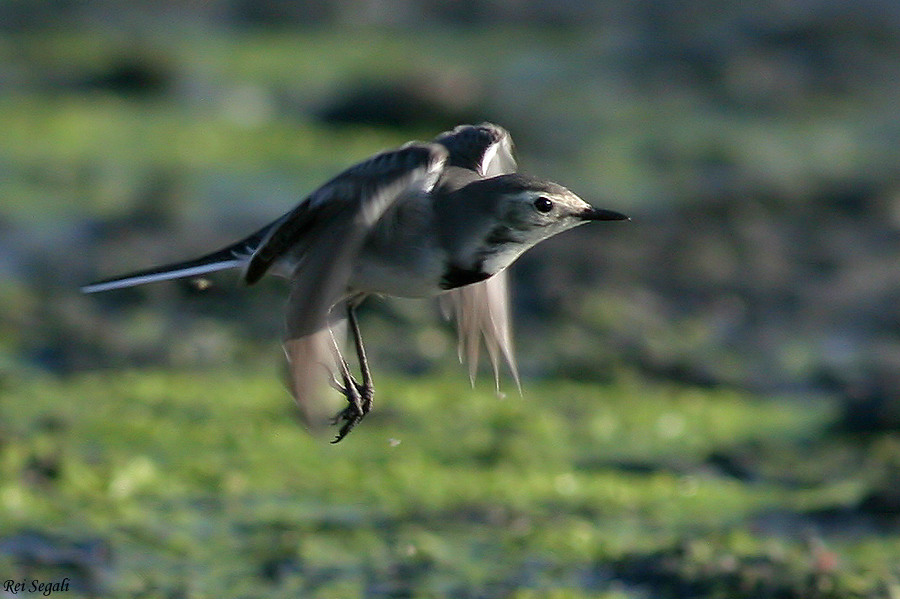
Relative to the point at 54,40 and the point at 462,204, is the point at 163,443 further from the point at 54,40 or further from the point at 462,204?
the point at 54,40

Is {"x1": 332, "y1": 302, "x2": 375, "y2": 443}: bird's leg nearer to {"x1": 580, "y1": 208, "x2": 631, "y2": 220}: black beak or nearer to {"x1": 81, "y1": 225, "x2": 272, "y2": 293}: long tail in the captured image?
{"x1": 81, "y1": 225, "x2": 272, "y2": 293}: long tail

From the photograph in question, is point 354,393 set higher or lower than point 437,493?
higher

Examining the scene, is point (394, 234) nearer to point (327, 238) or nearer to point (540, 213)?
point (327, 238)

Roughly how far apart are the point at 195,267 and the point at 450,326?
433 centimetres

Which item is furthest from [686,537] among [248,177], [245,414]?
[248,177]

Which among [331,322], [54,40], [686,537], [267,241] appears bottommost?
[54,40]

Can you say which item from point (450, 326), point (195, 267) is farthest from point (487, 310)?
point (450, 326)

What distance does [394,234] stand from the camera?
500cm

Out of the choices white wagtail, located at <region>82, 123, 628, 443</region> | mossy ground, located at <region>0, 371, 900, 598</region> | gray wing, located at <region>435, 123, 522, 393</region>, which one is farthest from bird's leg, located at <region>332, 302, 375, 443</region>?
mossy ground, located at <region>0, 371, 900, 598</region>

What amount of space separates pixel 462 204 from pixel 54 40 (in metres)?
11.3

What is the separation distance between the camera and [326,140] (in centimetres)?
1323

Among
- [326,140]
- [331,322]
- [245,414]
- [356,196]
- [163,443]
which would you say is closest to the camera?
[356,196]

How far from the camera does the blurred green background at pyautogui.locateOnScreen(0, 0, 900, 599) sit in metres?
6.76

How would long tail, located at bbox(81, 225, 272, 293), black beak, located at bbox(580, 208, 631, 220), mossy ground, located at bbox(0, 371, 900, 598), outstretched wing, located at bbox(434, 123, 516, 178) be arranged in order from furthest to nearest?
mossy ground, located at bbox(0, 371, 900, 598), outstretched wing, located at bbox(434, 123, 516, 178), long tail, located at bbox(81, 225, 272, 293), black beak, located at bbox(580, 208, 631, 220)
